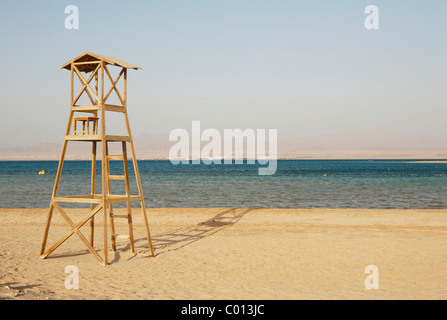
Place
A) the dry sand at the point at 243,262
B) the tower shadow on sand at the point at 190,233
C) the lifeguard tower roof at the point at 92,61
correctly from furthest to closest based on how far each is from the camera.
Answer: the tower shadow on sand at the point at 190,233
the lifeguard tower roof at the point at 92,61
the dry sand at the point at 243,262

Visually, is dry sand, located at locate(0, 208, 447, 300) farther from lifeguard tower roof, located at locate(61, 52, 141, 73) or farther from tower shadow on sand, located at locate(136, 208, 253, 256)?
lifeguard tower roof, located at locate(61, 52, 141, 73)

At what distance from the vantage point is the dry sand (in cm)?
919

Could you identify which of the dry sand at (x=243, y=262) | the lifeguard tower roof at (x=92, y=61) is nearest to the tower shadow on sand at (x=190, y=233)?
the dry sand at (x=243, y=262)

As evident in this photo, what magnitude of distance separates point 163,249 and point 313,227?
295 inches

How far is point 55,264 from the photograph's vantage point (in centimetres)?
1152

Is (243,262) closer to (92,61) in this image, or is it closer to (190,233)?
(190,233)

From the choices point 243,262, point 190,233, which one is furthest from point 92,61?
point 190,233

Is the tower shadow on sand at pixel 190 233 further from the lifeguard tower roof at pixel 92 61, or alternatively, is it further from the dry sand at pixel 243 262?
the lifeguard tower roof at pixel 92 61

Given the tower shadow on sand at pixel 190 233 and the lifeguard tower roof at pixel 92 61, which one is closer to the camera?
the lifeguard tower roof at pixel 92 61

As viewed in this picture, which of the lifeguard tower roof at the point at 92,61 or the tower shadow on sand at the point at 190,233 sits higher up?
the lifeguard tower roof at the point at 92,61

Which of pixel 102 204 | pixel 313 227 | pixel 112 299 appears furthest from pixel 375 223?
pixel 112 299

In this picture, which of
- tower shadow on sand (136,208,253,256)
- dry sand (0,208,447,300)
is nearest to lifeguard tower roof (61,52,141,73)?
dry sand (0,208,447,300)

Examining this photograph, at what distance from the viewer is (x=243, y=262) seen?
475 inches

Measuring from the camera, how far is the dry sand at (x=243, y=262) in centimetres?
919
